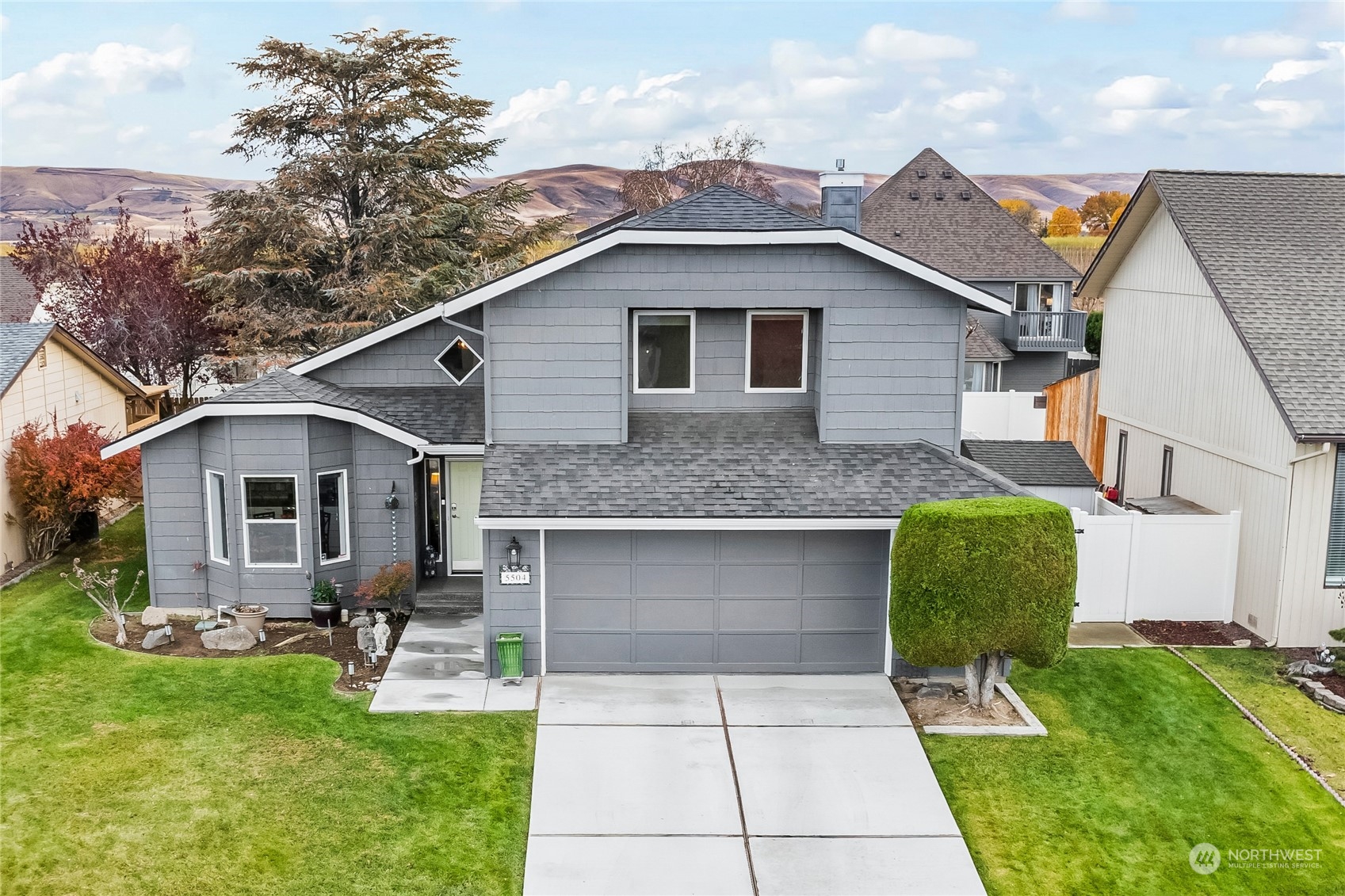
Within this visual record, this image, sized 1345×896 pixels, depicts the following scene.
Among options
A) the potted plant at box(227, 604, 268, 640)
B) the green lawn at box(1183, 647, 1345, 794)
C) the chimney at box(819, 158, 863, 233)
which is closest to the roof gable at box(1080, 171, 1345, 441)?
the green lawn at box(1183, 647, 1345, 794)

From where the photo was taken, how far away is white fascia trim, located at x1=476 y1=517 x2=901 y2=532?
12.9 meters

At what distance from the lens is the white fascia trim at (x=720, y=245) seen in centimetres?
1345

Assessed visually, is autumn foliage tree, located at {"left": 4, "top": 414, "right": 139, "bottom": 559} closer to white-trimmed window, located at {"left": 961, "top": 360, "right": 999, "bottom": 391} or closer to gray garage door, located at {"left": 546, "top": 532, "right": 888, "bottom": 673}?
gray garage door, located at {"left": 546, "top": 532, "right": 888, "bottom": 673}

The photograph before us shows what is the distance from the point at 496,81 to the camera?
3341 centimetres

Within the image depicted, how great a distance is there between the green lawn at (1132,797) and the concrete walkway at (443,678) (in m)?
4.99

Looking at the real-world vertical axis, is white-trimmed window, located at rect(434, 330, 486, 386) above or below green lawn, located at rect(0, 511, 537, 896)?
above

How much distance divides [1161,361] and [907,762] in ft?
33.4

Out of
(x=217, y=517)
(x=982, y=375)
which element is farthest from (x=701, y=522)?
(x=982, y=375)

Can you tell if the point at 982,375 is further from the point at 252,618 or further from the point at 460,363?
the point at 252,618

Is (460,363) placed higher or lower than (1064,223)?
lower

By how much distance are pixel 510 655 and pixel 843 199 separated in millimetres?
8030

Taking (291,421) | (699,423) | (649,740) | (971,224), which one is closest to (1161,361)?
(699,423)

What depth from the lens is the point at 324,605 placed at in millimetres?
15383

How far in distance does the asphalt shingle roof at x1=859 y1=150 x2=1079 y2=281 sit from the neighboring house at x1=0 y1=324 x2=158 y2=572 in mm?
21062
